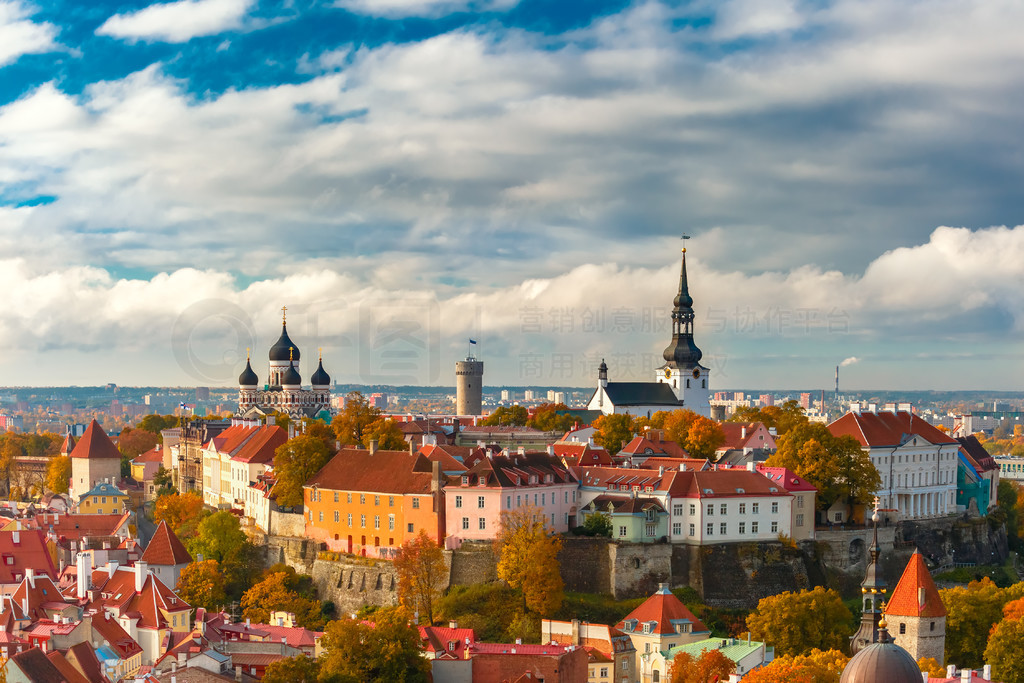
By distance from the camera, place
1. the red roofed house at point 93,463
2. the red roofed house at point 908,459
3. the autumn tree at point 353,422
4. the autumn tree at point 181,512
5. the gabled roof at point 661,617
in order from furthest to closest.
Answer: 1. the red roofed house at point 93,463
2. the autumn tree at point 181,512
3. the red roofed house at point 908,459
4. the autumn tree at point 353,422
5. the gabled roof at point 661,617

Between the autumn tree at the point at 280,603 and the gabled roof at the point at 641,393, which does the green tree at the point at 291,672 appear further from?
the gabled roof at the point at 641,393

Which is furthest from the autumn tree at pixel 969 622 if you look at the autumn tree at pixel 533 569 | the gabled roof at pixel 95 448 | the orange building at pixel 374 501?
the gabled roof at pixel 95 448

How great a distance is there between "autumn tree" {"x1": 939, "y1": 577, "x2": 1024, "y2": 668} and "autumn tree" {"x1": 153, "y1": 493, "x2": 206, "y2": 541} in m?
47.7

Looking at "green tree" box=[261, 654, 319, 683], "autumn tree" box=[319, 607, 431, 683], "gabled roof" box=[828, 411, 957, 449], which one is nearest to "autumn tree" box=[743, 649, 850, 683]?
"autumn tree" box=[319, 607, 431, 683]

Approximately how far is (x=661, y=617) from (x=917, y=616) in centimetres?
1186

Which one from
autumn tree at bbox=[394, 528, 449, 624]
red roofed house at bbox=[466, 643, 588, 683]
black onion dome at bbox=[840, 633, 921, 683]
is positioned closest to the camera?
black onion dome at bbox=[840, 633, 921, 683]

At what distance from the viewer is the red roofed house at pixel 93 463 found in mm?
124438

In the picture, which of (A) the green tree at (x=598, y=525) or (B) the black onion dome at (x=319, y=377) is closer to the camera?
(A) the green tree at (x=598, y=525)

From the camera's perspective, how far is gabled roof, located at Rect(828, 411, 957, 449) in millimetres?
91625

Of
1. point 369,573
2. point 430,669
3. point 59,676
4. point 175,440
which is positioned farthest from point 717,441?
point 175,440

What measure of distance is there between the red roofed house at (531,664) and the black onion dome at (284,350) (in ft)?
327

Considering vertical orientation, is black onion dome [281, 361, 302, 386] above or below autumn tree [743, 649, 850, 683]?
above

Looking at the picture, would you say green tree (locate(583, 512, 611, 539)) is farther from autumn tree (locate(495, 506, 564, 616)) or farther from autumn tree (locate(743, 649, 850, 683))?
autumn tree (locate(743, 649, 850, 683))

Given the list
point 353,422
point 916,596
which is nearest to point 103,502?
point 353,422
